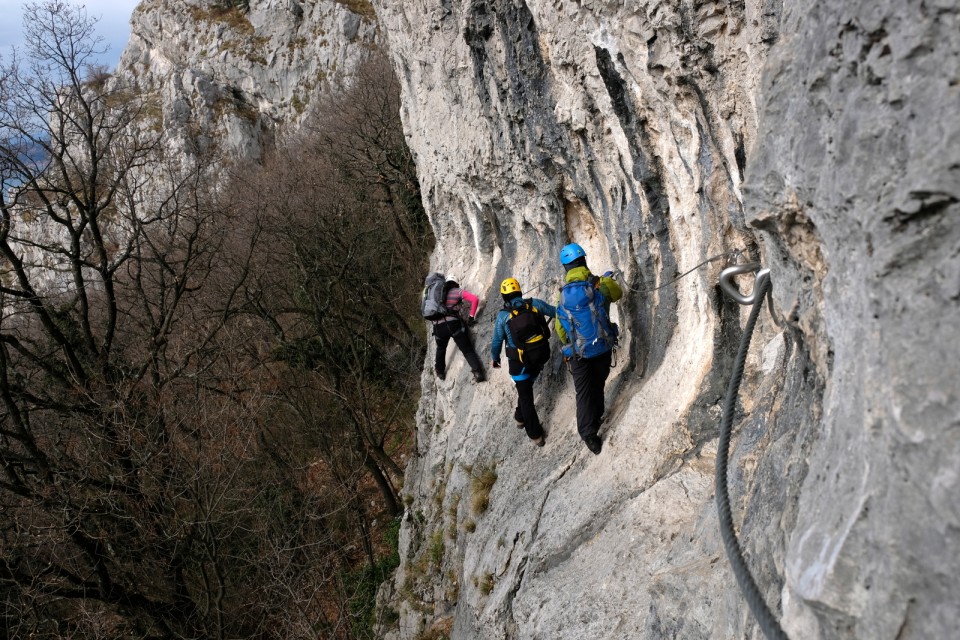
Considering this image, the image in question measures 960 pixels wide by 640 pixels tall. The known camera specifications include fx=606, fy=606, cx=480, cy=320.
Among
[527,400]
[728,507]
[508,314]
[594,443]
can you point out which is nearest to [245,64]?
[508,314]

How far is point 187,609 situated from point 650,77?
12.5 m

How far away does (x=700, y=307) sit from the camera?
575 cm

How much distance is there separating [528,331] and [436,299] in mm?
3266

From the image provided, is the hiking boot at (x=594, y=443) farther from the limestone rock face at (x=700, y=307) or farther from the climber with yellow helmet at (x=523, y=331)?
the climber with yellow helmet at (x=523, y=331)

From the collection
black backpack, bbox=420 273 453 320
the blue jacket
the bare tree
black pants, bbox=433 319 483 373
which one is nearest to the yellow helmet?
the blue jacket

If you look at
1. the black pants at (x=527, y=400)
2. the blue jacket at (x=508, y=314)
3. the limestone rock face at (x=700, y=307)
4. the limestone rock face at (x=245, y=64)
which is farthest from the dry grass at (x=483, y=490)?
the limestone rock face at (x=245, y=64)

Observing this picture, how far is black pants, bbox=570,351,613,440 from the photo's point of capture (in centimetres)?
654

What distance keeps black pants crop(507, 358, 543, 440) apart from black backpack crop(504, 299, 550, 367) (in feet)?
0.60

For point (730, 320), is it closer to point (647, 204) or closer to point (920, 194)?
point (647, 204)

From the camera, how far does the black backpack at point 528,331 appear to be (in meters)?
7.36

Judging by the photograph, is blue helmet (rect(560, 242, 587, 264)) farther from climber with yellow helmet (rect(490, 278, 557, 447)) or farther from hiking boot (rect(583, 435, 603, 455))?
hiking boot (rect(583, 435, 603, 455))

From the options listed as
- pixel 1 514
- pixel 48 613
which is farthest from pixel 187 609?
pixel 1 514

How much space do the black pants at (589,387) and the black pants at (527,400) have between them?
3.66 feet

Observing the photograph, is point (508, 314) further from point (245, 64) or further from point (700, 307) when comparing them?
point (245, 64)
